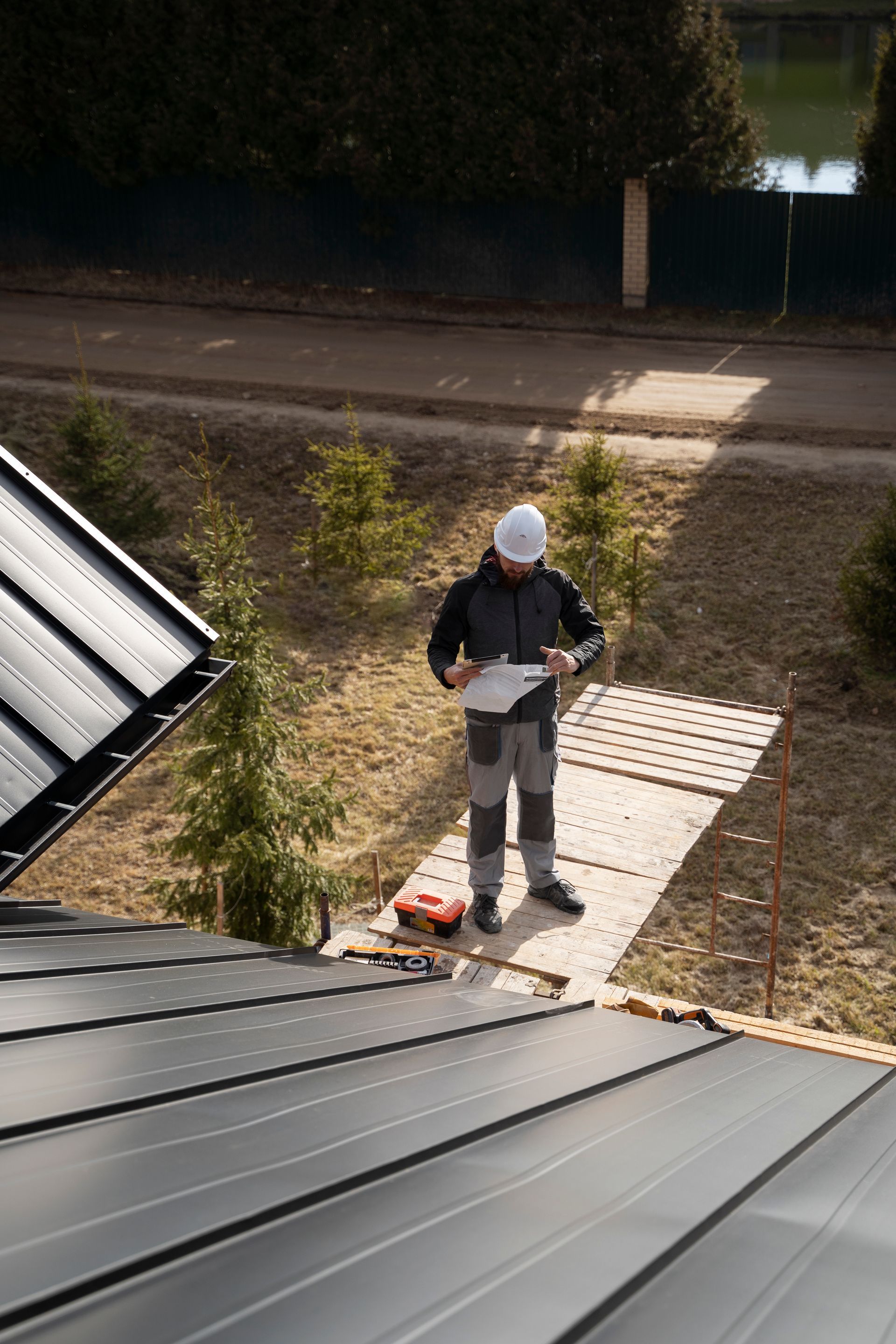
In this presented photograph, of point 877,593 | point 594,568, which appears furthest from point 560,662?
point 877,593

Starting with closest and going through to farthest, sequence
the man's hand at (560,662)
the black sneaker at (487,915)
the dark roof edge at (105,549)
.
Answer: the man's hand at (560,662) < the black sneaker at (487,915) < the dark roof edge at (105,549)

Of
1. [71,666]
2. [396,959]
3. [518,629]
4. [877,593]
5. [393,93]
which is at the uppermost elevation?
[393,93]

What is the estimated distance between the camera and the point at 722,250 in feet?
62.5

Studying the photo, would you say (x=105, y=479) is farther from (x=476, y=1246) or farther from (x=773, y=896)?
(x=476, y=1246)

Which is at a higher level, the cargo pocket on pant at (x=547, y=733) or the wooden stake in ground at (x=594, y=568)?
the wooden stake in ground at (x=594, y=568)

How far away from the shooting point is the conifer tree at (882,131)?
57.5 ft

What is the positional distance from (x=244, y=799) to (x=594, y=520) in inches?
211

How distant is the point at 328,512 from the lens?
11898 millimetres

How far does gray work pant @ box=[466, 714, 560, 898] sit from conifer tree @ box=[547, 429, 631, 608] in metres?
5.31

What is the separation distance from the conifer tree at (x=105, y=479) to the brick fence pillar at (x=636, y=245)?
11.0 metres

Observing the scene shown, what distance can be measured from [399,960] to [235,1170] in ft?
10.8

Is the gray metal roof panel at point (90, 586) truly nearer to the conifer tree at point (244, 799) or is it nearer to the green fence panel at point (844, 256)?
the conifer tree at point (244, 799)

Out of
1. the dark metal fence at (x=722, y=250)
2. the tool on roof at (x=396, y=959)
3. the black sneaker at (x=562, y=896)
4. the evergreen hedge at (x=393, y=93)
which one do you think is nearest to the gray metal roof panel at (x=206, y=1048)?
the tool on roof at (x=396, y=959)

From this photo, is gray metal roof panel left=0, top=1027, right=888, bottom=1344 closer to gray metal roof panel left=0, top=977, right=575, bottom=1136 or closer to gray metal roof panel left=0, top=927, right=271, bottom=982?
gray metal roof panel left=0, top=977, right=575, bottom=1136
